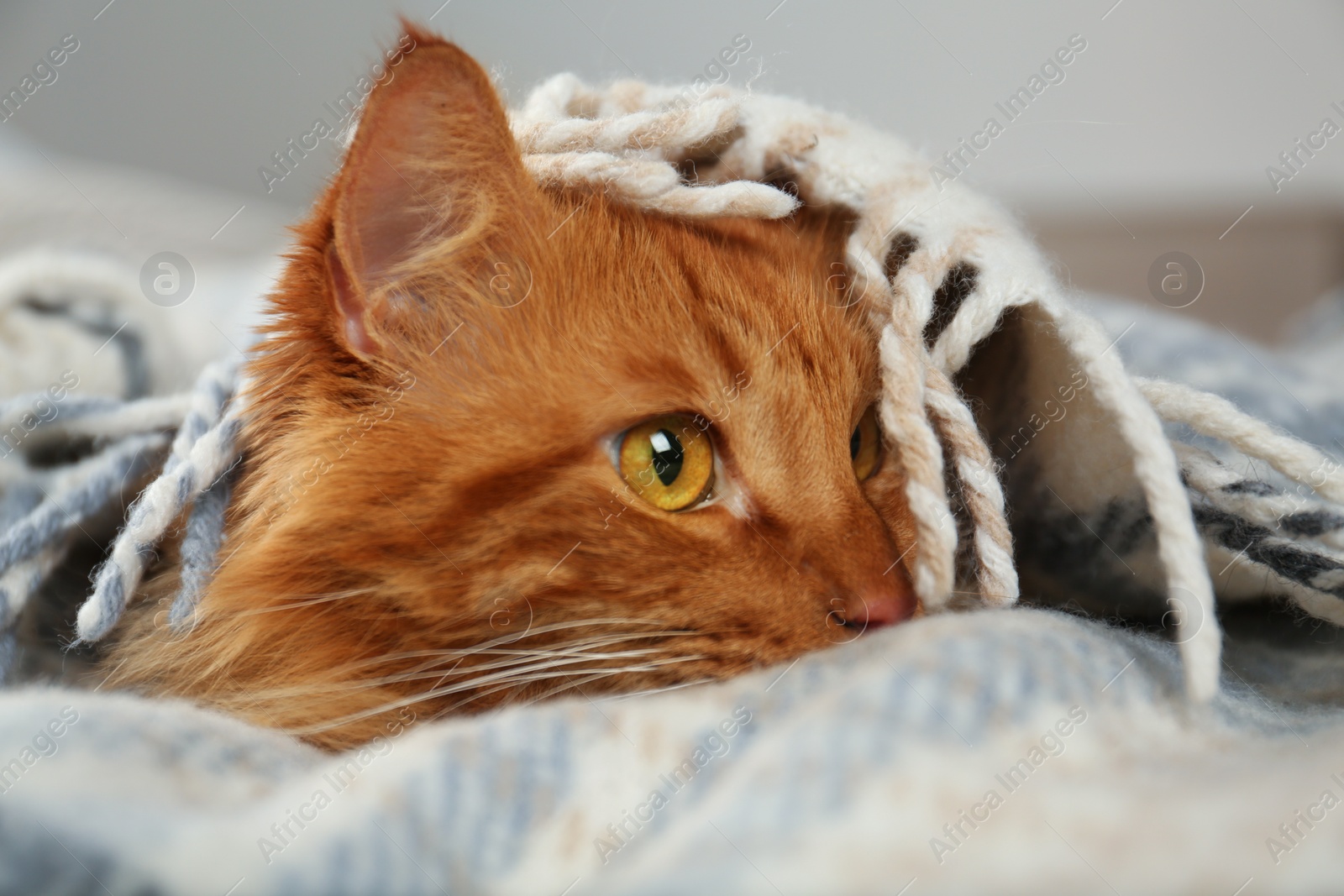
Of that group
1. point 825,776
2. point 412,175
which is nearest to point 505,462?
point 412,175

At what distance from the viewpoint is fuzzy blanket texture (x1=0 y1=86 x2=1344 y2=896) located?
0.48 metres

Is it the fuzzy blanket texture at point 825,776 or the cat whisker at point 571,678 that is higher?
the fuzzy blanket texture at point 825,776

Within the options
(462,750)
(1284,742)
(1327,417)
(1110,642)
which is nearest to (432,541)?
(462,750)

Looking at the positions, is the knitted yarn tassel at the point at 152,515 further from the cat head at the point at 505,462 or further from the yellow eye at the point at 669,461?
the yellow eye at the point at 669,461

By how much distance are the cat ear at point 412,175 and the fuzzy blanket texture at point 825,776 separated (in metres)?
0.41

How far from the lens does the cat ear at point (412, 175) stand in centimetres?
78

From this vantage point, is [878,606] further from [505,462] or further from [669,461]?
[505,462]

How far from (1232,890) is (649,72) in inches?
86.1

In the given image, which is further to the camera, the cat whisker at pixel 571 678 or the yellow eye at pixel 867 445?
the yellow eye at pixel 867 445

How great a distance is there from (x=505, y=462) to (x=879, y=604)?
365mm

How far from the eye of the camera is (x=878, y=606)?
0.76 metres

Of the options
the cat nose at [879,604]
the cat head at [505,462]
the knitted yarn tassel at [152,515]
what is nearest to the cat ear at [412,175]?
the cat head at [505,462]

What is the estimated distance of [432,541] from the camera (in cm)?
77

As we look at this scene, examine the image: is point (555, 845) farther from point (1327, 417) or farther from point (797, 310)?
point (1327, 417)
